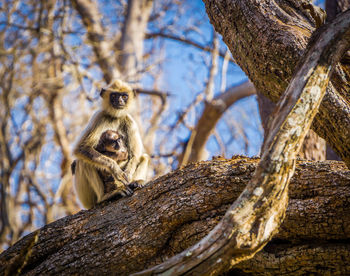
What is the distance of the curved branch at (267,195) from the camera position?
2.20m

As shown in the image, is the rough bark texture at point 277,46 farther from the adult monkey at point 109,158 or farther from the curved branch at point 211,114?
the curved branch at point 211,114

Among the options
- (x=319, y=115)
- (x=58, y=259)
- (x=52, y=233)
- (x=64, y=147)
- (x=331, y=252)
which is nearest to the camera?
(x=331, y=252)

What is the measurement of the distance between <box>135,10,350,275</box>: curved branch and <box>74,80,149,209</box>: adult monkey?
2.31m

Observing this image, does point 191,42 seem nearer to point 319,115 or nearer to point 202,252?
point 319,115

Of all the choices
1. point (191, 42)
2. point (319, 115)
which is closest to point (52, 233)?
point (319, 115)

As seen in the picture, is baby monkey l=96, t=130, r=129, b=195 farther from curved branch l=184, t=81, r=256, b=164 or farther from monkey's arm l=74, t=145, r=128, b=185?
curved branch l=184, t=81, r=256, b=164

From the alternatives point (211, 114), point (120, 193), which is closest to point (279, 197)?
point (120, 193)

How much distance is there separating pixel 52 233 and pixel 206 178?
169cm

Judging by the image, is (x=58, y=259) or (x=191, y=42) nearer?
(x=58, y=259)

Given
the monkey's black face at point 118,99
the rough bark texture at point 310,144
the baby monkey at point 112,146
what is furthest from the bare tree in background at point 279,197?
the rough bark texture at point 310,144

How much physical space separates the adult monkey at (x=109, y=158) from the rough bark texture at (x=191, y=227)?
0.78 metres

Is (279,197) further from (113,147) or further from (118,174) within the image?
(113,147)

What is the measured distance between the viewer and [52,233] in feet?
12.9

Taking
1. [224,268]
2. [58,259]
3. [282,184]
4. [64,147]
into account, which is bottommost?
[224,268]
